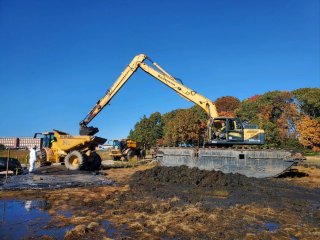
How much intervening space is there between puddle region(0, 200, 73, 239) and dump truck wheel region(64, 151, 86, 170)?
9.85 metres

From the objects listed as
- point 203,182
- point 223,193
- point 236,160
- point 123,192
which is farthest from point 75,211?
point 236,160

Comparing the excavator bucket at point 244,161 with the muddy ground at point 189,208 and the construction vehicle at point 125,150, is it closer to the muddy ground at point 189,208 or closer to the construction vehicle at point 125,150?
the muddy ground at point 189,208

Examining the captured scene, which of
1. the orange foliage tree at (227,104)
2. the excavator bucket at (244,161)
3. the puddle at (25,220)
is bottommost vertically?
the puddle at (25,220)

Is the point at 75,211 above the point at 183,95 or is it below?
below

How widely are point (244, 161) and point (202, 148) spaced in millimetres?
2247

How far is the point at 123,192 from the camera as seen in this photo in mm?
12320

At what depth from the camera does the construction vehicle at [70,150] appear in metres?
→ 20.5

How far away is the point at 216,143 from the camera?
18859 millimetres

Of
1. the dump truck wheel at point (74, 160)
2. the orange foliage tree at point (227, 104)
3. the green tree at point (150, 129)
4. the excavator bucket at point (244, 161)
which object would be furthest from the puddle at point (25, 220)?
the orange foliage tree at point (227, 104)

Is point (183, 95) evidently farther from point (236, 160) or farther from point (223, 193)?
point (223, 193)

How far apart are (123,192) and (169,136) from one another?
1650 inches

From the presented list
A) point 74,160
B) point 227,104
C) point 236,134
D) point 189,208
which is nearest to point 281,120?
point 227,104

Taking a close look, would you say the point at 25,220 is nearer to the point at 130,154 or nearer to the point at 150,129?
the point at 130,154

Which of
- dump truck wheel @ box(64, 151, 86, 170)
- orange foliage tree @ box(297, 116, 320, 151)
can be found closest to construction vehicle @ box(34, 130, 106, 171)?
dump truck wheel @ box(64, 151, 86, 170)
